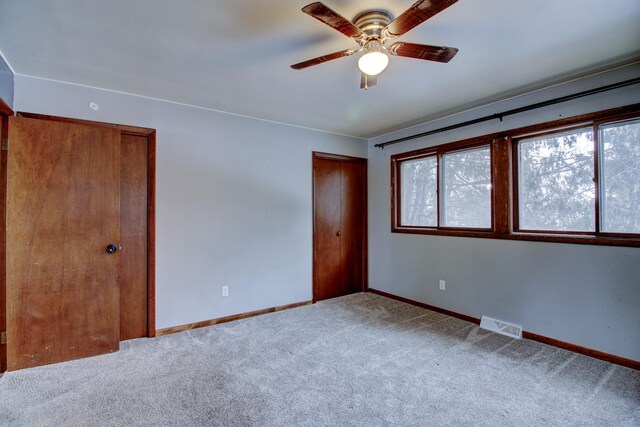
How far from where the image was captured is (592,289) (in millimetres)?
2588

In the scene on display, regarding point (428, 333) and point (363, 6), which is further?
point (428, 333)

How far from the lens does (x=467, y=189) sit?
140 inches

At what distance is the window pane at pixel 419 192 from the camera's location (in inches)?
155

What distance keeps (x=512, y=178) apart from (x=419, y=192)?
1176mm

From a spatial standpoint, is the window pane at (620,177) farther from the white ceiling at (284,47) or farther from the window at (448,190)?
the window at (448,190)

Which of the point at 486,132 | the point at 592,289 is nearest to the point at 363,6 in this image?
the point at 486,132

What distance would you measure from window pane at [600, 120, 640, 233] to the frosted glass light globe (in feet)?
7.18

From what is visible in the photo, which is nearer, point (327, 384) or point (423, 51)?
point (423, 51)

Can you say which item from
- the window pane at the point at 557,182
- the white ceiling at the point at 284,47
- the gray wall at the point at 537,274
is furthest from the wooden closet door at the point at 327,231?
the window pane at the point at 557,182

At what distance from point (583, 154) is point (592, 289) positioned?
1183 millimetres

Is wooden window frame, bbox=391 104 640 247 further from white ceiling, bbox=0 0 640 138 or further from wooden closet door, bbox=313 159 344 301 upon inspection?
wooden closet door, bbox=313 159 344 301

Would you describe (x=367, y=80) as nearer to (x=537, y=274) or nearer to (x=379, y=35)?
(x=379, y=35)

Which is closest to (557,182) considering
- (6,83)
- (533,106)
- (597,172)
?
(597,172)

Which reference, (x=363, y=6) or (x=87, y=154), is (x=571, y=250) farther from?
(x=87, y=154)
